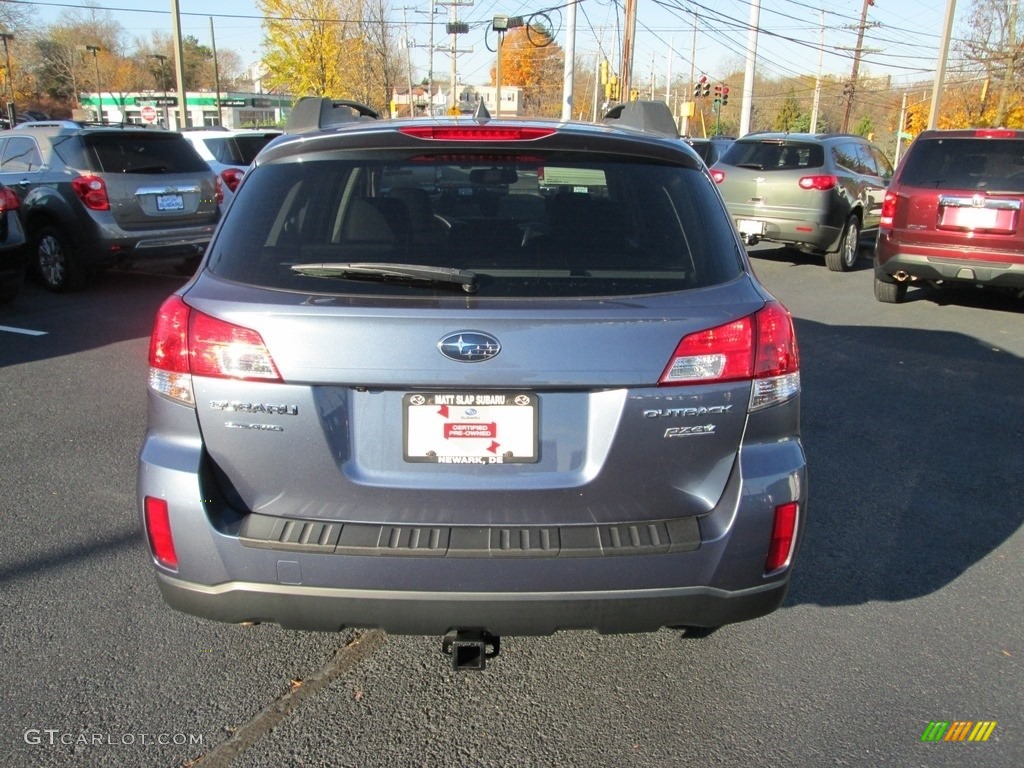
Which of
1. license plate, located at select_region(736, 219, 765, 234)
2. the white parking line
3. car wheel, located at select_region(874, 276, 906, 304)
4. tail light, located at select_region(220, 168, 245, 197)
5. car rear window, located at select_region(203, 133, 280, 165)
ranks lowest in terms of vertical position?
the white parking line

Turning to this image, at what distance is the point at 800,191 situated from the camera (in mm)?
12281

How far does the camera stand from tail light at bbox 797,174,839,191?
12148 mm

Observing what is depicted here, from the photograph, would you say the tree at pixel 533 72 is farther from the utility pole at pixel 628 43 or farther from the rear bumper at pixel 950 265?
the rear bumper at pixel 950 265

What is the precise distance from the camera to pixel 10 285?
8.78 meters

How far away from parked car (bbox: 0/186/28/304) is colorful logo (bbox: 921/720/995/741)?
8546 mm

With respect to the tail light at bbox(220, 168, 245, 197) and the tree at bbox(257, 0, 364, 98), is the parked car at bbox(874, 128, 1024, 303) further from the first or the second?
the tree at bbox(257, 0, 364, 98)

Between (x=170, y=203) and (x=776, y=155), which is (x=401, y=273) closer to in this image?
(x=170, y=203)

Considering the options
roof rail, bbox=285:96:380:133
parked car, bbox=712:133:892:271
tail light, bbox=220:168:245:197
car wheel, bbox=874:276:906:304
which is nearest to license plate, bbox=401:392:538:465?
roof rail, bbox=285:96:380:133

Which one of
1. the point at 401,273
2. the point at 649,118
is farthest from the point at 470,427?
the point at 649,118

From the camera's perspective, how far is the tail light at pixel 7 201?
843 centimetres

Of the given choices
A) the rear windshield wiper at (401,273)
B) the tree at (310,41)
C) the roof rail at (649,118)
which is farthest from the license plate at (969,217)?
the tree at (310,41)

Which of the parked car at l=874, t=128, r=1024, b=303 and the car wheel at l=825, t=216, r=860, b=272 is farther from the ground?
the parked car at l=874, t=128, r=1024, b=303

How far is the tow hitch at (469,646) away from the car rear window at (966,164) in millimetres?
8378

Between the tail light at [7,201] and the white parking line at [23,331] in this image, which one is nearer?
the white parking line at [23,331]
